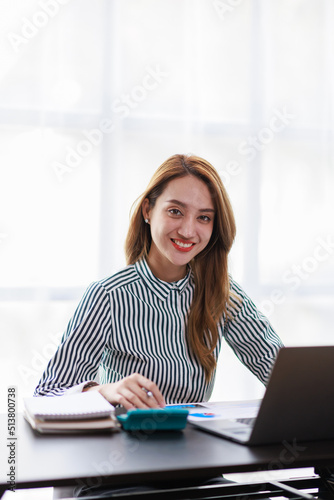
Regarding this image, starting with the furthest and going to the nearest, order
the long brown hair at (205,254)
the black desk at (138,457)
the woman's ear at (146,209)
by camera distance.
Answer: the woman's ear at (146,209), the long brown hair at (205,254), the black desk at (138,457)

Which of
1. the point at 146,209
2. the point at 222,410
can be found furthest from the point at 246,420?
the point at 146,209

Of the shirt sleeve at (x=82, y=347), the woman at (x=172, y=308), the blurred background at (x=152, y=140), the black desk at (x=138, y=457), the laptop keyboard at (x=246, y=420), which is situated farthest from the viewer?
the blurred background at (x=152, y=140)

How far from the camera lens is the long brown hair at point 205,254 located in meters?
1.81

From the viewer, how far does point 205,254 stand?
1.97 meters

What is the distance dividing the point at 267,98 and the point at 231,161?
0.40 metres

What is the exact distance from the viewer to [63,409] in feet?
3.83

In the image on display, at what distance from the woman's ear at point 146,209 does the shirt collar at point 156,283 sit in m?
0.17

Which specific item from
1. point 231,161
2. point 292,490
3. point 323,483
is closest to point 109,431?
point 292,490

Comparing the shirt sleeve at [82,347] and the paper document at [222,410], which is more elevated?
the shirt sleeve at [82,347]

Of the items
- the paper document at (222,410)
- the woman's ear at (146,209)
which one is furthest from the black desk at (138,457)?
the woman's ear at (146,209)

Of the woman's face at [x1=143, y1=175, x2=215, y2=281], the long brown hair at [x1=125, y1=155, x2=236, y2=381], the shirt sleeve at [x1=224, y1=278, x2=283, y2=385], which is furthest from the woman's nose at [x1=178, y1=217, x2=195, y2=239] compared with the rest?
the shirt sleeve at [x1=224, y1=278, x2=283, y2=385]

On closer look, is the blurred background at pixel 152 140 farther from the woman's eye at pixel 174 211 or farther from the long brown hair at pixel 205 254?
the woman's eye at pixel 174 211

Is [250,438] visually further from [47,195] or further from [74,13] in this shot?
[74,13]

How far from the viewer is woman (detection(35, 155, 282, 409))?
5.59ft
